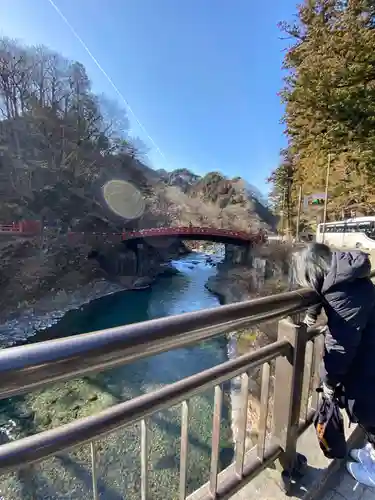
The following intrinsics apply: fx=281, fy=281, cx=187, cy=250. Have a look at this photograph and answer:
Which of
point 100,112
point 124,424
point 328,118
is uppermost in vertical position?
point 100,112

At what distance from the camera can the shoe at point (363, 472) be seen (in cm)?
144

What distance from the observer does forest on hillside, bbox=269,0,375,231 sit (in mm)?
9102

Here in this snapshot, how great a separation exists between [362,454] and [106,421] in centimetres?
161

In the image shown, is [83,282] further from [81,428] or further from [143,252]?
[81,428]

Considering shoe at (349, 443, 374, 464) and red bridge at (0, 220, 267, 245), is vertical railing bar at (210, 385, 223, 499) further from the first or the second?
red bridge at (0, 220, 267, 245)

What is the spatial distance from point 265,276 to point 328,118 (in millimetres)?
9198

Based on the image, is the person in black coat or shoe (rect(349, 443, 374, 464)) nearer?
the person in black coat

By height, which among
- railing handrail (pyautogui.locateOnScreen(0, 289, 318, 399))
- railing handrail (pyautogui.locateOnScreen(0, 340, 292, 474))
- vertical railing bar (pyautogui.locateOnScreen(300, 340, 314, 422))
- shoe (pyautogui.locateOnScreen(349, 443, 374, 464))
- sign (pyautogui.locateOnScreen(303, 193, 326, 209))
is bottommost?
shoe (pyautogui.locateOnScreen(349, 443, 374, 464))

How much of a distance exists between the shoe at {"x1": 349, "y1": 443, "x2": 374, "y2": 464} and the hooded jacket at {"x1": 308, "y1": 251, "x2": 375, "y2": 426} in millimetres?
451

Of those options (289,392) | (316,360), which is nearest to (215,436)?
(289,392)

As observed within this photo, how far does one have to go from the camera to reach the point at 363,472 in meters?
1.47

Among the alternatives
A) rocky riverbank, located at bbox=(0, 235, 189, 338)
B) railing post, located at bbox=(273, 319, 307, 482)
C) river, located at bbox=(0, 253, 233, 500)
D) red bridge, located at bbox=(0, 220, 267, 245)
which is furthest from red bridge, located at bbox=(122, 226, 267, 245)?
railing post, located at bbox=(273, 319, 307, 482)

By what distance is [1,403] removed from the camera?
7.28 meters

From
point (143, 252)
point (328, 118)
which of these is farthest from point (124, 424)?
point (143, 252)
